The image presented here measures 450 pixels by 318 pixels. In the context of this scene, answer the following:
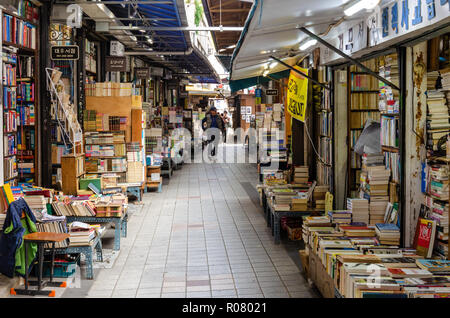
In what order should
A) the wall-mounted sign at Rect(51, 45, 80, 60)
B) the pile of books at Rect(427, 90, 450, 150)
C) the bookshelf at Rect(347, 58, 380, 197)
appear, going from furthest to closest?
the wall-mounted sign at Rect(51, 45, 80, 60)
the bookshelf at Rect(347, 58, 380, 197)
the pile of books at Rect(427, 90, 450, 150)

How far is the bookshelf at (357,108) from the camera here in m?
7.43

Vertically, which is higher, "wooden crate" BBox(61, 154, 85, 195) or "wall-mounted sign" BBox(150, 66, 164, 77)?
"wall-mounted sign" BBox(150, 66, 164, 77)

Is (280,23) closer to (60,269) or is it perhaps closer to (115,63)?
(60,269)

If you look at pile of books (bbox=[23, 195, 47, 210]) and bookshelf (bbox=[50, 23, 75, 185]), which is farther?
bookshelf (bbox=[50, 23, 75, 185])

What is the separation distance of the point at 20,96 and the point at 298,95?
5010 millimetres

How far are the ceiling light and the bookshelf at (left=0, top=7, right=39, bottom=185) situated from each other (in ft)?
17.9

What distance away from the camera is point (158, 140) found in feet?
47.7

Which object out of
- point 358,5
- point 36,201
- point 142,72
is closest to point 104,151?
point 36,201

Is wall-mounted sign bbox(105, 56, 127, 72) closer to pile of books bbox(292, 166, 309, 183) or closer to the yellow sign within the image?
the yellow sign

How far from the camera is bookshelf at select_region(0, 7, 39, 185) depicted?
785cm

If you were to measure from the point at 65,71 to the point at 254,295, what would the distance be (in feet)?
23.3

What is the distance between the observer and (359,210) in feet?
19.4

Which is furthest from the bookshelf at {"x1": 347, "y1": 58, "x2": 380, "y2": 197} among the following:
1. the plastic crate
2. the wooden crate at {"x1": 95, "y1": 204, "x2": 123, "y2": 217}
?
the plastic crate
